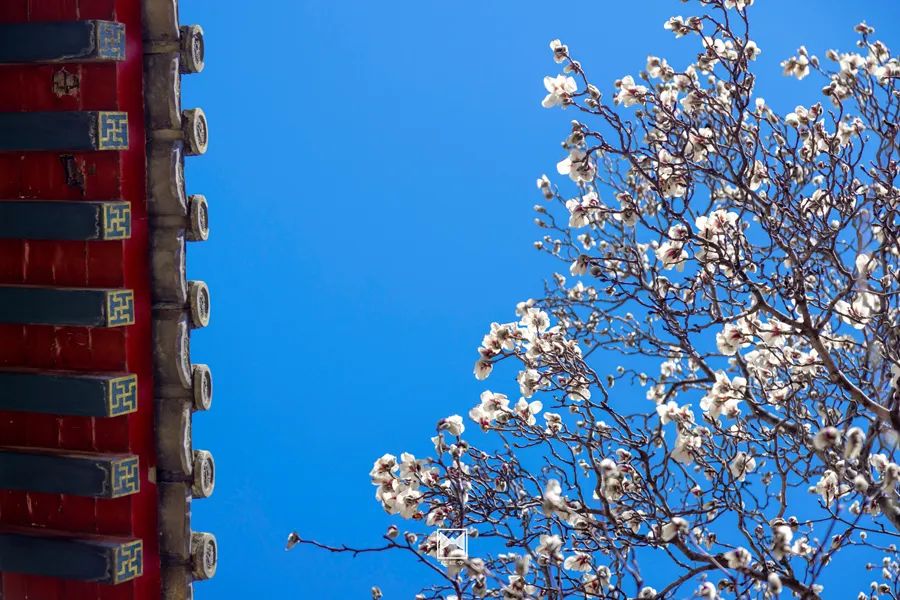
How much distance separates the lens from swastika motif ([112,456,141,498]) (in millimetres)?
3617

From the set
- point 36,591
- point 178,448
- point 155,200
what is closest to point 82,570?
point 36,591

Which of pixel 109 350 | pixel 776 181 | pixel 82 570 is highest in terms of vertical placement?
pixel 776 181

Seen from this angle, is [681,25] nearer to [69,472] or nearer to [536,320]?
[536,320]

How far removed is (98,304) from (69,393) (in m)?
0.38

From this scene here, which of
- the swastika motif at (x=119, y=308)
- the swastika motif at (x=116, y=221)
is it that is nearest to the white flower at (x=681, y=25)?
the swastika motif at (x=116, y=221)

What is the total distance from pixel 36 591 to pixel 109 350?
1050 mm

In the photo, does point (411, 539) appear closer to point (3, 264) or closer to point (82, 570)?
point (82, 570)

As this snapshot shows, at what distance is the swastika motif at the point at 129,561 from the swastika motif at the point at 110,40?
1885mm

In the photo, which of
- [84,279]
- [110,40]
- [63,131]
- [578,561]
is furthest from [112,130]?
[578,561]

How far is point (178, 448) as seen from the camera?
380 centimetres

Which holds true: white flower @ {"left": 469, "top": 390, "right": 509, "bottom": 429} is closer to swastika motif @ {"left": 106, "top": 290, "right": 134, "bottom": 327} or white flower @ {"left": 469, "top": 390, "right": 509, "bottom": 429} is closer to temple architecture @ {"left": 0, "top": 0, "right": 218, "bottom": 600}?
temple architecture @ {"left": 0, "top": 0, "right": 218, "bottom": 600}

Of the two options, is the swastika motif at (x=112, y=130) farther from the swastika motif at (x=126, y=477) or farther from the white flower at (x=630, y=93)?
the white flower at (x=630, y=93)

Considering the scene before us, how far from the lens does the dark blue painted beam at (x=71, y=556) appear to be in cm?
364

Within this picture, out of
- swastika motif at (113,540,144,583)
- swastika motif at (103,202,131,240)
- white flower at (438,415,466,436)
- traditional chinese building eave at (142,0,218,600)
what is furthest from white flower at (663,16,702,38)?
swastika motif at (113,540,144,583)
